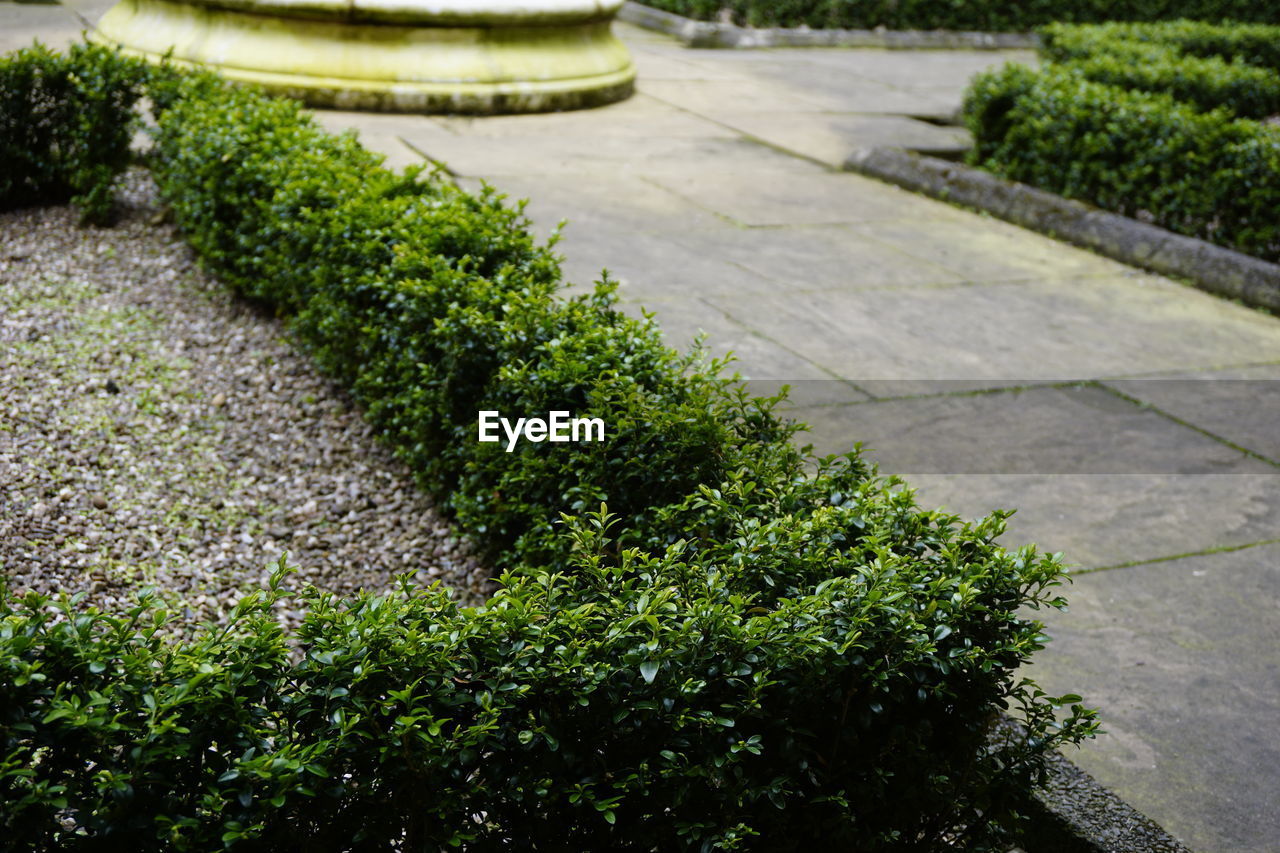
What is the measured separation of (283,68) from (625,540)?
24.2ft

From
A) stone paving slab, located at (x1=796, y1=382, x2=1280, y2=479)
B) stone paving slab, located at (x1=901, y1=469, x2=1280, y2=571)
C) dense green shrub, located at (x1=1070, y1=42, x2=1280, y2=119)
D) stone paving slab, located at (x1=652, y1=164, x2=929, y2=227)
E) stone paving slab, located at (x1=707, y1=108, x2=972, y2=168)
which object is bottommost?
stone paving slab, located at (x1=901, y1=469, x2=1280, y2=571)

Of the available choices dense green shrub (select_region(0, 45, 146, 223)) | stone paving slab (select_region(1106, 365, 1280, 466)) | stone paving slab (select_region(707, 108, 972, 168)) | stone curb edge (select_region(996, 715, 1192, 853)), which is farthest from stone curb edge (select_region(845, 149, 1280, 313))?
dense green shrub (select_region(0, 45, 146, 223))

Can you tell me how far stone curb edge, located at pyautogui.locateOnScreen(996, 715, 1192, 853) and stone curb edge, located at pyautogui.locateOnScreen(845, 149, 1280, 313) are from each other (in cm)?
496

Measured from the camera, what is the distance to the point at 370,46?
31.2ft

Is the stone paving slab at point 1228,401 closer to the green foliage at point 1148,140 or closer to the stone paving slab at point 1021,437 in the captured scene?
the stone paving slab at point 1021,437

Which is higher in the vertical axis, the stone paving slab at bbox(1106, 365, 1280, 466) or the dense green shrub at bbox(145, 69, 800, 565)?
the dense green shrub at bbox(145, 69, 800, 565)

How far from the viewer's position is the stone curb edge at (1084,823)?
9.12 feet

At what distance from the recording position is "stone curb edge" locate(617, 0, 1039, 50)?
14.7 meters

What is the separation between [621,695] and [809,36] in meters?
14.4

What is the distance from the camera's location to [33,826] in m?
1.81

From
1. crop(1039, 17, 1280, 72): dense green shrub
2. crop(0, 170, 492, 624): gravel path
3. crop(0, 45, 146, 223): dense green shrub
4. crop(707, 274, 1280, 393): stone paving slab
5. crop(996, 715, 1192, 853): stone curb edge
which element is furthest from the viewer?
crop(1039, 17, 1280, 72): dense green shrub

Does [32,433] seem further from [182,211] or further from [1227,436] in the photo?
[1227,436]

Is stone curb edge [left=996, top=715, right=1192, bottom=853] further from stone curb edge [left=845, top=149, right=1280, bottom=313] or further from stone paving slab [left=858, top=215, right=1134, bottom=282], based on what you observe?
stone curb edge [left=845, top=149, right=1280, bottom=313]

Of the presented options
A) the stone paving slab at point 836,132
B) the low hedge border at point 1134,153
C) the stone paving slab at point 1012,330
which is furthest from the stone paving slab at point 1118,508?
the stone paving slab at point 836,132
